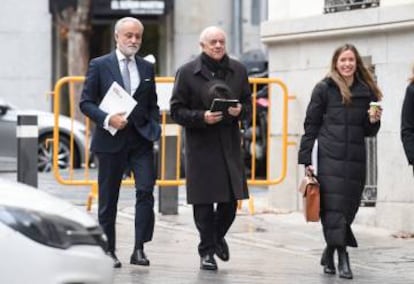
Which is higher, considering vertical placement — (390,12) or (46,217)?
(390,12)

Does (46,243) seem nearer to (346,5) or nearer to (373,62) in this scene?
(373,62)

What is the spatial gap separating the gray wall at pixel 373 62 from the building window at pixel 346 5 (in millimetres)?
164

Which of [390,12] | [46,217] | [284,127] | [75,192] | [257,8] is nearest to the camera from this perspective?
[46,217]

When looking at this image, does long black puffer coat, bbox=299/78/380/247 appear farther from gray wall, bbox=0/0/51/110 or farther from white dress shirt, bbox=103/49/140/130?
gray wall, bbox=0/0/51/110

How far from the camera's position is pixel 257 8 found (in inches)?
1158

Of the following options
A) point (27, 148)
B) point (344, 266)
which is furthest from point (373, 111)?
point (27, 148)

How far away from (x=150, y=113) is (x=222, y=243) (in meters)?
1.16

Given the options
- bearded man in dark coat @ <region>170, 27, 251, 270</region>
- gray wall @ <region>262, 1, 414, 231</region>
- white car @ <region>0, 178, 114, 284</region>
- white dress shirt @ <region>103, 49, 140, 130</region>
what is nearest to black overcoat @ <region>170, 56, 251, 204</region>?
bearded man in dark coat @ <region>170, 27, 251, 270</region>

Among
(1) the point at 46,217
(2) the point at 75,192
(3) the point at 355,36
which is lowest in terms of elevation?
(2) the point at 75,192

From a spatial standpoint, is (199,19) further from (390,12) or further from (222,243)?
(222,243)

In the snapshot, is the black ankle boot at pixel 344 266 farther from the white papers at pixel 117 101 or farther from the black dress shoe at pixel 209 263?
the white papers at pixel 117 101

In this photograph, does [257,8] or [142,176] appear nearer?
[142,176]

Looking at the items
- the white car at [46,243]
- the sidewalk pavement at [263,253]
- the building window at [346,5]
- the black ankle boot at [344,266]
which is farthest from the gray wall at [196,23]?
the white car at [46,243]

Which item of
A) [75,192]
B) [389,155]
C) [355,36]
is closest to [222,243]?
[389,155]
